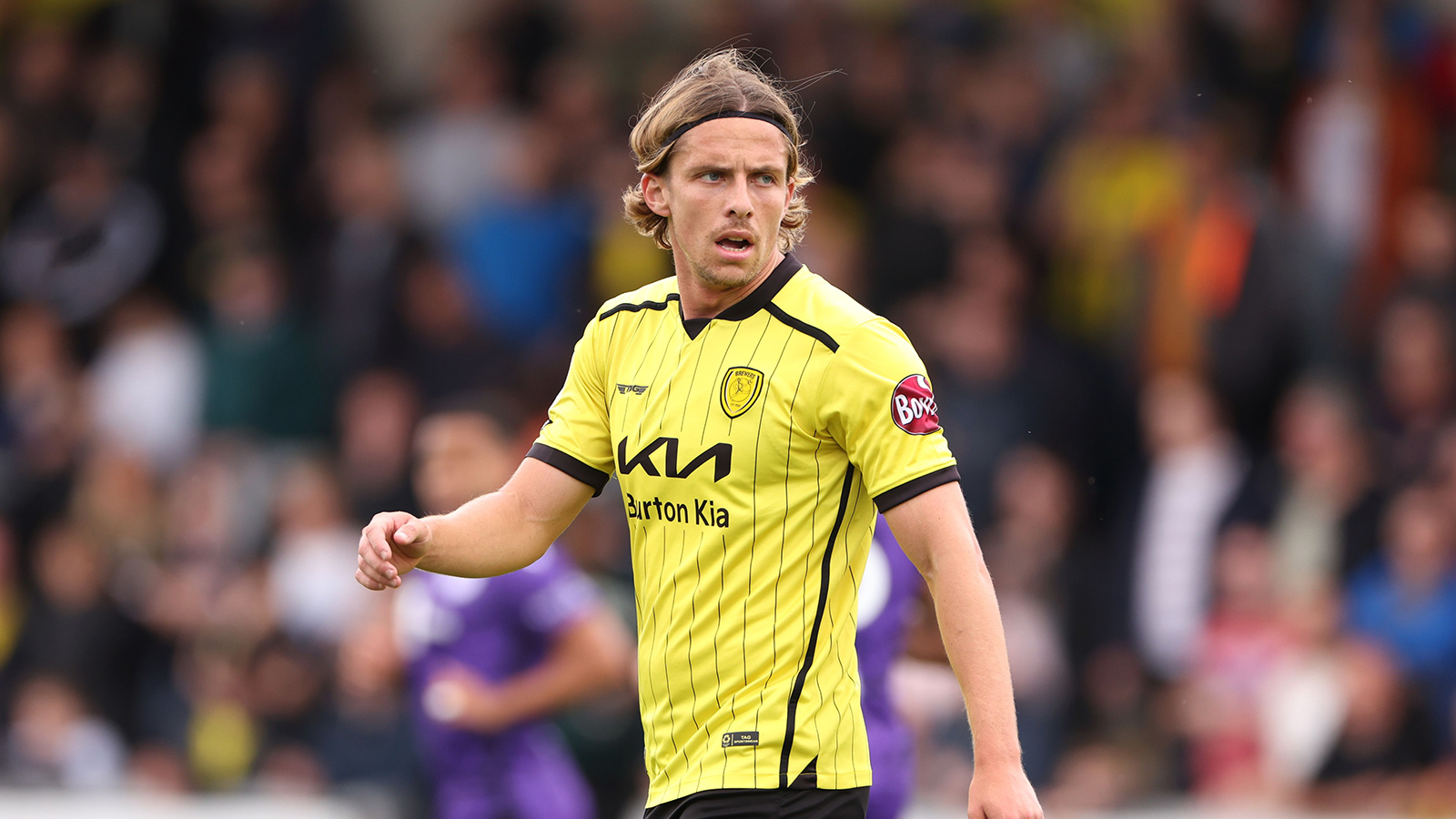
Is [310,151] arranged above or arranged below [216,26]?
below

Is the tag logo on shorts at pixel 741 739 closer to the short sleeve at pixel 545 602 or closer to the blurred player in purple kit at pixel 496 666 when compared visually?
the blurred player in purple kit at pixel 496 666

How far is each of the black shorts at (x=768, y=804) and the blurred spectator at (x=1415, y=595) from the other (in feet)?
18.1

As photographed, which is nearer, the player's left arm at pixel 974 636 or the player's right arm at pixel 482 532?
the player's left arm at pixel 974 636

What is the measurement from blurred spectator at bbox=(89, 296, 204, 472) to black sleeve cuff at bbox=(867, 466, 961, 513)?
8860mm

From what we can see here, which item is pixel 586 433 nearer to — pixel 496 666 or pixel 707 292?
pixel 707 292

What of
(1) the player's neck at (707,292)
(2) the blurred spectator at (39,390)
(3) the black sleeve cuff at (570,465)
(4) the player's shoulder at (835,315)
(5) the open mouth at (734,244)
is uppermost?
(2) the blurred spectator at (39,390)

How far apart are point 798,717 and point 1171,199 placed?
6.74m

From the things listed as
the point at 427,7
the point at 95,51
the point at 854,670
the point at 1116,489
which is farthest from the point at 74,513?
the point at 854,670

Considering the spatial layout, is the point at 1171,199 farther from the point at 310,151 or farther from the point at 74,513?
the point at 74,513


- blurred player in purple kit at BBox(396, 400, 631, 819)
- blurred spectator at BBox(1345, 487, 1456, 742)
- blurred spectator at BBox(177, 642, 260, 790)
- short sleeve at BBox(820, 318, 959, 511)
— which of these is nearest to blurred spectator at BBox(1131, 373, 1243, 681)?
blurred spectator at BBox(1345, 487, 1456, 742)

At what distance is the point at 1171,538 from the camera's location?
916 centimetres

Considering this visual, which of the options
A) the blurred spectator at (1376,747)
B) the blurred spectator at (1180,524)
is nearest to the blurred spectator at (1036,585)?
the blurred spectator at (1180,524)

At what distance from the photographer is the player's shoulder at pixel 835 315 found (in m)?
3.64

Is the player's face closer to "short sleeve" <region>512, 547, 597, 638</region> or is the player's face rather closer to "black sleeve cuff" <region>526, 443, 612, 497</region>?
"black sleeve cuff" <region>526, 443, 612, 497</region>
